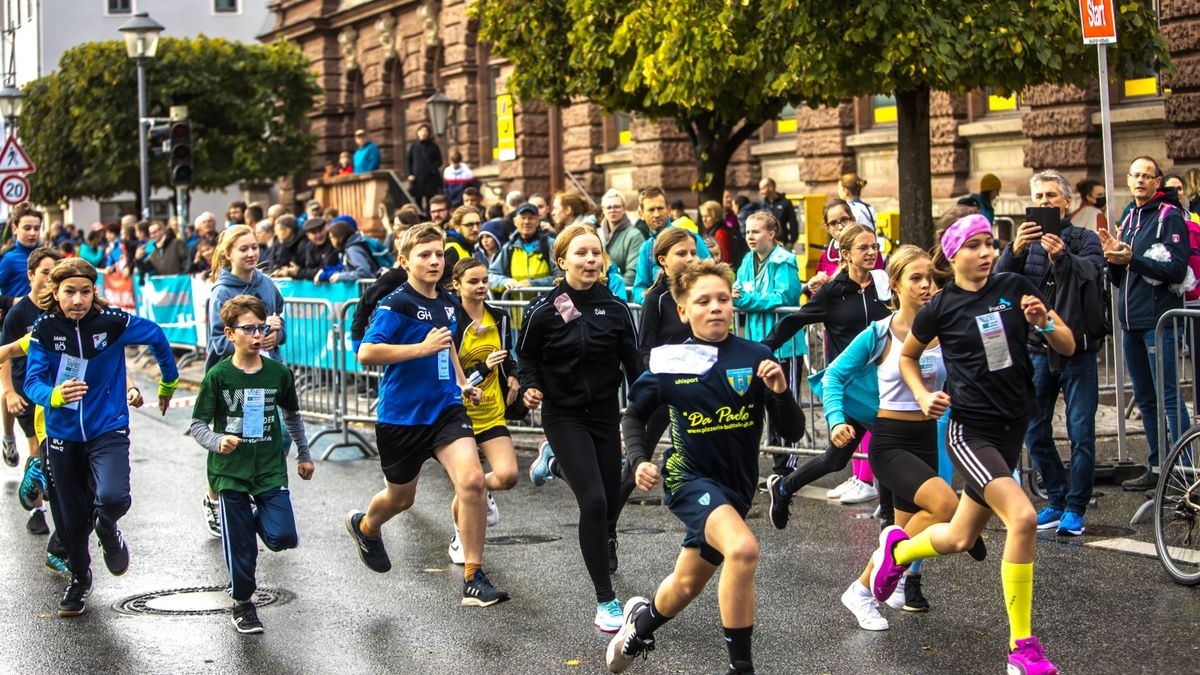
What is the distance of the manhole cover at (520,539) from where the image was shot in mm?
9695

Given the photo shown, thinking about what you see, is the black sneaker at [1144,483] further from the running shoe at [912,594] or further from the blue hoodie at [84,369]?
the blue hoodie at [84,369]

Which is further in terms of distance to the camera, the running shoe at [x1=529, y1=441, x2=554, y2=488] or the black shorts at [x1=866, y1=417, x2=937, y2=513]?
the running shoe at [x1=529, y1=441, x2=554, y2=488]

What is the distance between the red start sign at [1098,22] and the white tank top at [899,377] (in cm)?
365

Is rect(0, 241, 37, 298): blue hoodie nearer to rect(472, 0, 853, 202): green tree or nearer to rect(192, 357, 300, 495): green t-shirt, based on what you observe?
rect(192, 357, 300, 495): green t-shirt

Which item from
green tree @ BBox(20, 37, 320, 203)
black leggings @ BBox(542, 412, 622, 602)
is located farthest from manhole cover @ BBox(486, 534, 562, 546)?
green tree @ BBox(20, 37, 320, 203)

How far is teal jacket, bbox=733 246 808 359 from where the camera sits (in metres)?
11.2

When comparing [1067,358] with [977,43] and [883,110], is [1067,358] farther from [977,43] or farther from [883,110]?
[883,110]

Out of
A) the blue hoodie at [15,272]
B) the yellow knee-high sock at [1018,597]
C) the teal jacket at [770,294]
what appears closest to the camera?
the yellow knee-high sock at [1018,597]

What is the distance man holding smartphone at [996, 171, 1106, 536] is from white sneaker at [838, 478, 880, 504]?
4.06ft

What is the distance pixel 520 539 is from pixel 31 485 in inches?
118

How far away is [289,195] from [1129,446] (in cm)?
3739

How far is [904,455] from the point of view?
744 centimetres

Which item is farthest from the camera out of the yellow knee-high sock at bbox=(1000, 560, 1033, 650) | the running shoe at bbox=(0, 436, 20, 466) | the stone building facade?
the stone building facade

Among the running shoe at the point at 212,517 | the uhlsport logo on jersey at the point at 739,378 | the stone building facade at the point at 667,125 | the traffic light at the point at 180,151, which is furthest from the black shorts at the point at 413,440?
the traffic light at the point at 180,151
